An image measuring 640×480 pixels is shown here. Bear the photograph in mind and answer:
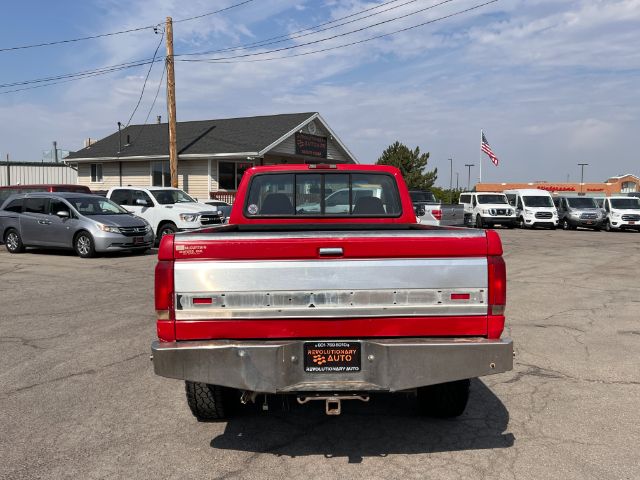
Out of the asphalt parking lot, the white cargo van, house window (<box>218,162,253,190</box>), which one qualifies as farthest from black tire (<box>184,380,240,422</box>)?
the white cargo van

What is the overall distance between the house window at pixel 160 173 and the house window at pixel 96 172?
13.0 feet

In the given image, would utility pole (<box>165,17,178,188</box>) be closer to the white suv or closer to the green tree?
the white suv

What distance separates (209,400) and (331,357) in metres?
1.19

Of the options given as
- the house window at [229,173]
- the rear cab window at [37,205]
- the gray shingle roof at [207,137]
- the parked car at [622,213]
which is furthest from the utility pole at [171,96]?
the parked car at [622,213]

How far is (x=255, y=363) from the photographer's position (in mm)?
3283

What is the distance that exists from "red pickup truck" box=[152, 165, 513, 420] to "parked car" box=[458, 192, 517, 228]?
25715 millimetres

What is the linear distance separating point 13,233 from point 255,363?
14.7 m

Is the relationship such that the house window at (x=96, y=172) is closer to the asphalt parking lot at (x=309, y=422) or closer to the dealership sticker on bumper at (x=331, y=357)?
the asphalt parking lot at (x=309, y=422)

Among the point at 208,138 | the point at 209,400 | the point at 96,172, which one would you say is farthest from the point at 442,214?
the point at 96,172

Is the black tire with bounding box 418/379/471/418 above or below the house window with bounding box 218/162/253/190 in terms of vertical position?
below

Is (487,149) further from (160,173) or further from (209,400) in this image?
(209,400)

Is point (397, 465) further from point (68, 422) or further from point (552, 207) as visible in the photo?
point (552, 207)

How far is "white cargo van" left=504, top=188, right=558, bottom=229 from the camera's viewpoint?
29.5 m

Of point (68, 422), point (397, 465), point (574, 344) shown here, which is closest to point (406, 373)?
point (397, 465)
